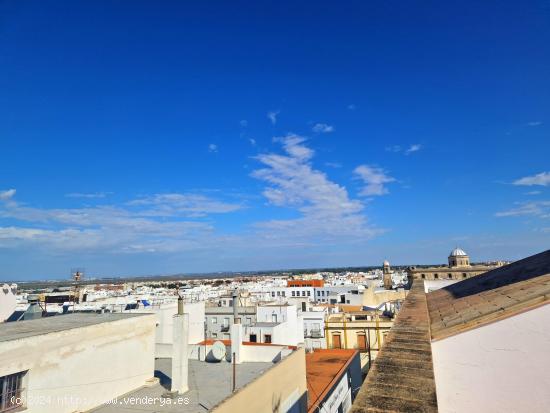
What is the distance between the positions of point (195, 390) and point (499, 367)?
839 cm

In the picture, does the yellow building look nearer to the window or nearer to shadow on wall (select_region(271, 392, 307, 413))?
shadow on wall (select_region(271, 392, 307, 413))

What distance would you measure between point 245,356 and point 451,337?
10595 mm

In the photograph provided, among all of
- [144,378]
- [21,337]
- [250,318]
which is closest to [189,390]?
[144,378]

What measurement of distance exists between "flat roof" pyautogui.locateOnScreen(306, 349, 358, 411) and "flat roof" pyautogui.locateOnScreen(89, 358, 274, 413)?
3340mm

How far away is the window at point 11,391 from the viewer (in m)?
7.17

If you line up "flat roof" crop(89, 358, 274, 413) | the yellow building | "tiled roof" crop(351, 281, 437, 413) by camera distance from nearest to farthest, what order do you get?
1. "tiled roof" crop(351, 281, 437, 413)
2. "flat roof" crop(89, 358, 274, 413)
3. the yellow building

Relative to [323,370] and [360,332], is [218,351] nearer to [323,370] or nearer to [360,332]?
[323,370]

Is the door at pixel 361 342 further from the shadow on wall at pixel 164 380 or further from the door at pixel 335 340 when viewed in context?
the shadow on wall at pixel 164 380

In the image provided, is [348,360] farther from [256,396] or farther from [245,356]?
[256,396]

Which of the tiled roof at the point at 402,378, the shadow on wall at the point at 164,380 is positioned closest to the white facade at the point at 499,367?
the tiled roof at the point at 402,378

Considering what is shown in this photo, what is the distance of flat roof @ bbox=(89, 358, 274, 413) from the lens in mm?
8859

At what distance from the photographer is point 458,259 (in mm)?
46969

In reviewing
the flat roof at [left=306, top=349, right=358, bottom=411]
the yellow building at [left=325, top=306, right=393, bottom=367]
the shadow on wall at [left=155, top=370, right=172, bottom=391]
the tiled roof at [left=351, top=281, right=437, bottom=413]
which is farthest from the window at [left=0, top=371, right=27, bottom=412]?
the yellow building at [left=325, top=306, right=393, bottom=367]

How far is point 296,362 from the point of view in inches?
518
